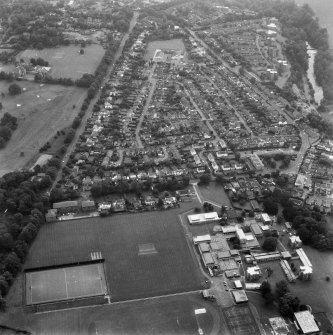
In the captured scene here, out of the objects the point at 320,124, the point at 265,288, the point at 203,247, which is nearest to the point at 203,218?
the point at 203,247

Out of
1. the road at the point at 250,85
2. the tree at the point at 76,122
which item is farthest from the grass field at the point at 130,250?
the road at the point at 250,85

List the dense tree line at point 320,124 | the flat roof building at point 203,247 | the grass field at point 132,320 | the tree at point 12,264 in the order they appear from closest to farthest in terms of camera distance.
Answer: the grass field at point 132,320, the tree at point 12,264, the flat roof building at point 203,247, the dense tree line at point 320,124

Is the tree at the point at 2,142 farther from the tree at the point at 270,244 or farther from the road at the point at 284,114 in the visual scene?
the tree at the point at 270,244

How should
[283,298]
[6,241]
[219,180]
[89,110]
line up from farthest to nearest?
1. [89,110]
2. [219,180]
3. [6,241]
4. [283,298]

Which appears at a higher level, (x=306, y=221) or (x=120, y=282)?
(x=306, y=221)

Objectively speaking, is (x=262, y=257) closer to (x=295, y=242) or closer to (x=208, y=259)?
(x=295, y=242)

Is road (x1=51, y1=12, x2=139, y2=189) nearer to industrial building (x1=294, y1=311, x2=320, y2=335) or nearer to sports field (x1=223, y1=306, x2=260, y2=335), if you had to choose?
sports field (x1=223, y1=306, x2=260, y2=335)

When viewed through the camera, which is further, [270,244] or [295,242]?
[295,242]
